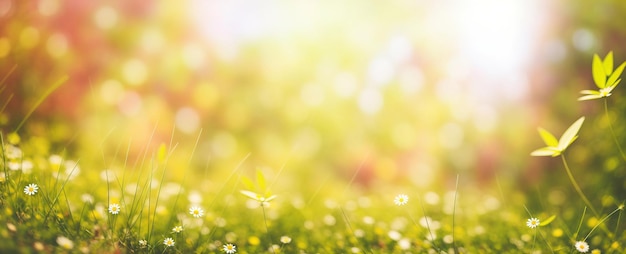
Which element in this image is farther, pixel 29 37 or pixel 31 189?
pixel 29 37

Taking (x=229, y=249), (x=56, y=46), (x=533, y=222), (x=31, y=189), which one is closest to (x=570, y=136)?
(x=533, y=222)

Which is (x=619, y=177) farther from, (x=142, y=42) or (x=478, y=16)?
(x=142, y=42)

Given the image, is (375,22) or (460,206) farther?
(375,22)

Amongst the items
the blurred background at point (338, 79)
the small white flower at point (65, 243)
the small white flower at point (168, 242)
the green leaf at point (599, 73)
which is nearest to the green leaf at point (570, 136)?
the green leaf at point (599, 73)

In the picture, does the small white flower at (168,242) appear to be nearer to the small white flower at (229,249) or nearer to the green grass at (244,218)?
the green grass at (244,218)

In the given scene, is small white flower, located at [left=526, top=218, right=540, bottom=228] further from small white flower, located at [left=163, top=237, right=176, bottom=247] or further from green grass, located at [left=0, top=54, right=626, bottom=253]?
small white flower, located at [left=163, top=237, right=176, bottom=247]

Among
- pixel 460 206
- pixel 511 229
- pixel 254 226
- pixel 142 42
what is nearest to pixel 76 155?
pixel 142 42

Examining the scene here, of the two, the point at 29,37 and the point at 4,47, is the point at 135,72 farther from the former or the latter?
the point at 4,47

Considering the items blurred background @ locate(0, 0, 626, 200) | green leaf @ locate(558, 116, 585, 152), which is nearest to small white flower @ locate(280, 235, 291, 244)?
green leaf @ locate(558, 116, 585, 152)
